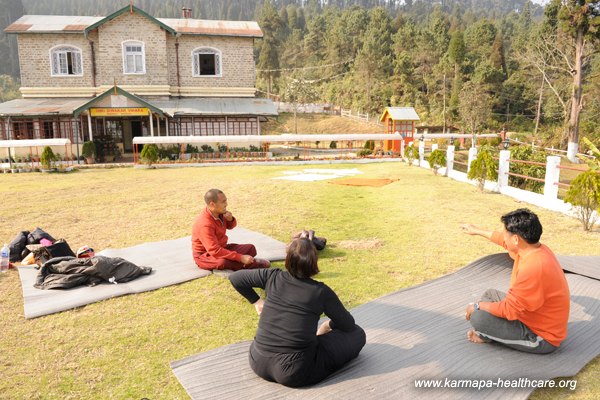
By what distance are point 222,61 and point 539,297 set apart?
1123 inches

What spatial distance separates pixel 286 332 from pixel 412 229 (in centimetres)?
588

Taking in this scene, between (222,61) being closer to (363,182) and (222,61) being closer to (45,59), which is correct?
(45,59)

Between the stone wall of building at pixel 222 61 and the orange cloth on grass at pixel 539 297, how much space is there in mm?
27818

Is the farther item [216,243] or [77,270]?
[216,243]

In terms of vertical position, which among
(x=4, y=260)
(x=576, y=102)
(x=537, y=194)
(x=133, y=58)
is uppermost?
(x=133, y=58)

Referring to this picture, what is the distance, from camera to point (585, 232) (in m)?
8.45

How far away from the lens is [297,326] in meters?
3.15

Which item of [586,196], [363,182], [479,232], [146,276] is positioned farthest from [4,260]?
[363,182]

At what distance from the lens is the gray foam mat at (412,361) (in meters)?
3.30

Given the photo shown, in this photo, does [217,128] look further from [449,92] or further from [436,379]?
[449,92]

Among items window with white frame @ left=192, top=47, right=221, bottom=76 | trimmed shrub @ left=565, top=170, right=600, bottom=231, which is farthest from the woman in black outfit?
window with white frame @ left=192, top=47, right=221, bottom=76

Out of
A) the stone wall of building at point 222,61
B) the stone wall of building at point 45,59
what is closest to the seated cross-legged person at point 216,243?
the stone wall of building at point 222,61

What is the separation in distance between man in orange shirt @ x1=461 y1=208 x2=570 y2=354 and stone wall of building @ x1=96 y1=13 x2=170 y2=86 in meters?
27.4

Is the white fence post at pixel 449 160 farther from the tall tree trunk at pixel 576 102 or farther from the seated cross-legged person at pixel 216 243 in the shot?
the tall tree trunk at pixel 576 102
